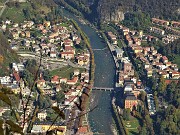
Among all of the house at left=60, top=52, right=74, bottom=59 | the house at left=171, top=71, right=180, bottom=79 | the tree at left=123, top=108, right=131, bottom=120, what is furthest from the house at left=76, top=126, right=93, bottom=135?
the house at left=60, top=52, right=74, bottom=59

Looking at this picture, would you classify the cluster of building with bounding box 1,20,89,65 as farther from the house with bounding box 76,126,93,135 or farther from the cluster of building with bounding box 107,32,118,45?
the house with bounding box 76,126,93,135

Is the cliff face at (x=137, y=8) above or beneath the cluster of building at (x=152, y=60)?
above

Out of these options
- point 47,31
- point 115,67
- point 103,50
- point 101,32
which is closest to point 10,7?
point 47,31

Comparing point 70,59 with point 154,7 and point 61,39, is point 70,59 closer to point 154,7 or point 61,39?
point 61,39

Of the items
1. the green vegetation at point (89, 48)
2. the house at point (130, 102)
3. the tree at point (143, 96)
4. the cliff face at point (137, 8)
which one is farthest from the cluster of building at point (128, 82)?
the cliff face at point (137, 8)

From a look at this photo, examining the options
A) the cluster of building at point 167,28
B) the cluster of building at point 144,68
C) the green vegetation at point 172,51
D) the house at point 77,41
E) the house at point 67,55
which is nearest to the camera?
the cluster of building at point 144,68

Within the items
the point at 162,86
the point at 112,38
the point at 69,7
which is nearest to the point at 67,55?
the point at 112,38

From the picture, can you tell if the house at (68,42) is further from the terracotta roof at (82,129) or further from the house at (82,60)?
the terracotta roof at (82,129)
